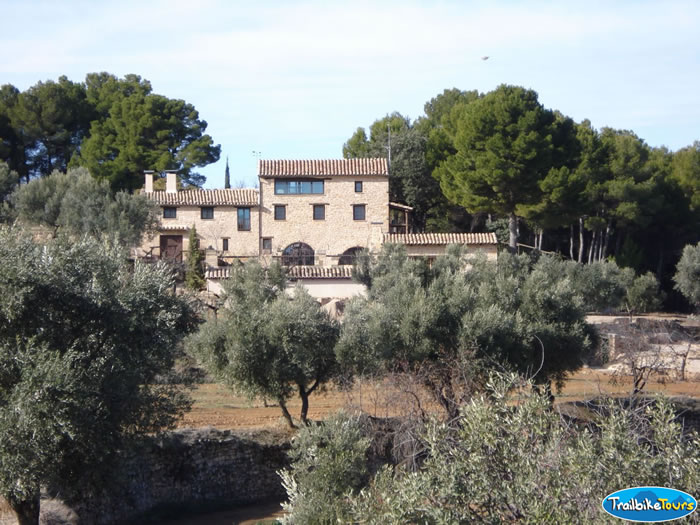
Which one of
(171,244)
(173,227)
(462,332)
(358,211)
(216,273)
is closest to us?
(462,332)

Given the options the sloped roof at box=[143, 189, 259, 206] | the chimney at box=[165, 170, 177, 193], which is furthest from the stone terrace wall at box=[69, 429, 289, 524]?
the chimney at box=[165, 170, 177, 193]

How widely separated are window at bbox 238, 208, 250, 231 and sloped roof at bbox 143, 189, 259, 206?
38 centimetres

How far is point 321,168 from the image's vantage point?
139 ft

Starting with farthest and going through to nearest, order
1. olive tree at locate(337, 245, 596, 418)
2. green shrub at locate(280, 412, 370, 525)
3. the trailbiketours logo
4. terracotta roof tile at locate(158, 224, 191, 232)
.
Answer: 1. terracotta roof tile at locate(158, 224, 191, 232)
2. olive tree at locate(337, 245, 596, 418)
3. green shrub at locate(280, 412, 370, 525)
4. the trailbiketours logo

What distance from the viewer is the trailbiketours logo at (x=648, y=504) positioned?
20.2 ft

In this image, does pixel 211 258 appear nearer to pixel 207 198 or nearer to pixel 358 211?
pixel 207 198

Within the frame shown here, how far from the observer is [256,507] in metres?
17.5

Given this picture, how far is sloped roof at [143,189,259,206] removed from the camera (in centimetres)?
4216


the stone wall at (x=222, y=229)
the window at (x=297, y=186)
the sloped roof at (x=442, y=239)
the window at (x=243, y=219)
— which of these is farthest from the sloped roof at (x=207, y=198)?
the sloped roof at (x=442, y=239)

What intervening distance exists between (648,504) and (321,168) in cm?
3706

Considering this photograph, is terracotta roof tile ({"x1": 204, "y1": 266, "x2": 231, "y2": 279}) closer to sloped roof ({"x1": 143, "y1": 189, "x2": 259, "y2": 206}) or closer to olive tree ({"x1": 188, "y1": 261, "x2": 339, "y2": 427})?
sloped roof ({"x1": 143, "y1": 189, "x2": 259, "y2": 206})

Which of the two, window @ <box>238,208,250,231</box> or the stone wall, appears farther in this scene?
window @ <box>238,208,250,231</box>

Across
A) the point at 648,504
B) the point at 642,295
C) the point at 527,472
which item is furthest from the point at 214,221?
the point at 648,504

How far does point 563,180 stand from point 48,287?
31.9 meters
